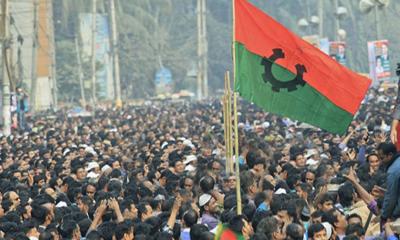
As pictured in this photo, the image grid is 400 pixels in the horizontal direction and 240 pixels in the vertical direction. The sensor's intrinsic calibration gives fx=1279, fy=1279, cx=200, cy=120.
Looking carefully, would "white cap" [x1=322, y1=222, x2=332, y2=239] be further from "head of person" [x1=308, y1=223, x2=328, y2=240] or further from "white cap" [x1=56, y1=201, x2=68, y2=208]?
"white cap" [x1=56, y1=201, x2=68, y2=208]

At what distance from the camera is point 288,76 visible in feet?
37.1

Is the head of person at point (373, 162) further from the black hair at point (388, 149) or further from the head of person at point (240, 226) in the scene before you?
the black hair at point (388, 149)

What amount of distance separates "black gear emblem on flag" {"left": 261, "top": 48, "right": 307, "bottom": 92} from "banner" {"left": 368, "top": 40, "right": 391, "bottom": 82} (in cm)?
2667

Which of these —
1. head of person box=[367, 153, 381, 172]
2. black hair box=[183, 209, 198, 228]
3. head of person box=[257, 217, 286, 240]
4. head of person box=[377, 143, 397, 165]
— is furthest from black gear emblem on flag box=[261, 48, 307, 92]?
head of person box=[367, 153, 381, 172]

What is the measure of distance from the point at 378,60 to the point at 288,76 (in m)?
27.1

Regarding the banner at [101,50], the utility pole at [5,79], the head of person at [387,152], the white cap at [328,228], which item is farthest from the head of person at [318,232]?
the banner at [101,50]

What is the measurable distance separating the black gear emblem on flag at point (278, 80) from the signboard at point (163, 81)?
66.9m

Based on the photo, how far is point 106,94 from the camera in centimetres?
7756

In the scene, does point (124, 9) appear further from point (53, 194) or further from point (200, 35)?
point (53, 194)

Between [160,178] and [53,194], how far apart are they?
1.49m

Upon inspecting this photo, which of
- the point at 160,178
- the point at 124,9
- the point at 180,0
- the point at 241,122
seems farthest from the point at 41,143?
the point at 180,0

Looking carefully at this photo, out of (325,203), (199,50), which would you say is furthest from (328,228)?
(199,50)

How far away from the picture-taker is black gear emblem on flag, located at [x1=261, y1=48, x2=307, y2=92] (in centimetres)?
1131

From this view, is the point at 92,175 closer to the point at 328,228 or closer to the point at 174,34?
the point at 328,228
